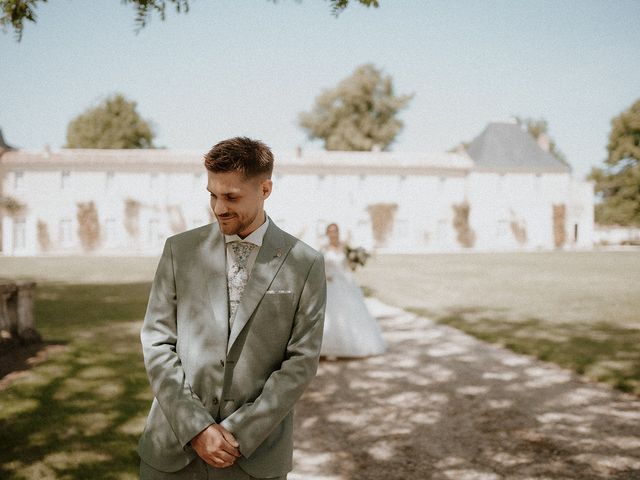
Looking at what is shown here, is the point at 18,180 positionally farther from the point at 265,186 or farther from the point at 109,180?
the point at 265,186

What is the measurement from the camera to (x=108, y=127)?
50281 millimetres

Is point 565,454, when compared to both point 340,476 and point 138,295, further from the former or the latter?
point 138,295

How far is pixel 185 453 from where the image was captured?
80.0 inches

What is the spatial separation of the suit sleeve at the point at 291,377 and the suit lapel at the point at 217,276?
0.27m

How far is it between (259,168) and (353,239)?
40.9 m

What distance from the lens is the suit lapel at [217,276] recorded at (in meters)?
2.09

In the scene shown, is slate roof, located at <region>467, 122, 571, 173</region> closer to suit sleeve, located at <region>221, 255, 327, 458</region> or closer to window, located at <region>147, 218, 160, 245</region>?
window, located at <region>147, 218, 160, 245</region>

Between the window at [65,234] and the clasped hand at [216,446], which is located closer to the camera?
the clasped hand at [216,446]

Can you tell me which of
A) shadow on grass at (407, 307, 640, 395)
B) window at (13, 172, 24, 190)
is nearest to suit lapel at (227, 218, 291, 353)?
shadow on grass at (407, 307, 640, 395)

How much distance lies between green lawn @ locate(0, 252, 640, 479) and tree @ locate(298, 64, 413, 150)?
105 feet

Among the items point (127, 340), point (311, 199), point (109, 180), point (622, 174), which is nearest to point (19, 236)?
point (109, 180)

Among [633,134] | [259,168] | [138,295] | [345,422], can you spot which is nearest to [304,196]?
[138,295]

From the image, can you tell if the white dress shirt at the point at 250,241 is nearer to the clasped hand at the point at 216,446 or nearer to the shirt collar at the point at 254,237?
the shirt collar at the point at 254,237

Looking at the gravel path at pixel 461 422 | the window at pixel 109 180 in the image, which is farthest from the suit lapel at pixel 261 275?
the window at pixel 109 180
